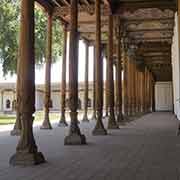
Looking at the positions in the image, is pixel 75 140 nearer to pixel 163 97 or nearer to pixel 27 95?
pixel 27 95

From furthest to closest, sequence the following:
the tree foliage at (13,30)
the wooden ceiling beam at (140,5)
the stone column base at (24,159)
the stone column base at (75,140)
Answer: the tree foliage at (13,30) < the wooden ceiling beam at (140,5) < the stone column base at (75,140) < the stone column base at (24,159)

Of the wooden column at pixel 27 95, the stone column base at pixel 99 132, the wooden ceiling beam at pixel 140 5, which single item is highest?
the wooden ceiling beam at pixel 140 5

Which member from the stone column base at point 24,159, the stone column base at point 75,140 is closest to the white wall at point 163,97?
the stone column base at point 75,140

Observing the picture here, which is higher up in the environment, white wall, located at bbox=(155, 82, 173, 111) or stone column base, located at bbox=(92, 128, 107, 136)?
white wall, located at bbox=(155, 82, 173, 111)

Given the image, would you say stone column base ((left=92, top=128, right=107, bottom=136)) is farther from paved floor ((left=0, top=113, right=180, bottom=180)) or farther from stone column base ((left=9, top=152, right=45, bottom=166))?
stone column base ((left=9, top=152, right=45, bottom=166))

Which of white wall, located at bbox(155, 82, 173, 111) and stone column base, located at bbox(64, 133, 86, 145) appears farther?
white wall, located at bbox(155, 82, 173, 111)

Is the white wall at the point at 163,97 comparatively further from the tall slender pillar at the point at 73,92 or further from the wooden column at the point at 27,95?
the wooden column at the point at 27,95

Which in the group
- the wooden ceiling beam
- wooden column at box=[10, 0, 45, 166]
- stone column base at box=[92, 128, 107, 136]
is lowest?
stone column base at box=[92, 128, 107, 136]

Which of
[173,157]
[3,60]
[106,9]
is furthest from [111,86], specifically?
[3,60]

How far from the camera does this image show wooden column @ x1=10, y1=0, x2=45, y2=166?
23.3 feet

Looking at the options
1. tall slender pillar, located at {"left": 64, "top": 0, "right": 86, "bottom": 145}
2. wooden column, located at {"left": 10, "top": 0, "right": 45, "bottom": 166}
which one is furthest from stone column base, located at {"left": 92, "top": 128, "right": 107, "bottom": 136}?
wooden column, located at {"left": 10, "top": 0, "right": 45, "bottom": 166}

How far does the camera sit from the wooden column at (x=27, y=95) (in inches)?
280

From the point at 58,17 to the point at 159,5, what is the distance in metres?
5.31

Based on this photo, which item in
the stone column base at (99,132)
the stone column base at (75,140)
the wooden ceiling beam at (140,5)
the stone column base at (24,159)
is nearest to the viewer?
the stone column base at (24,159)
